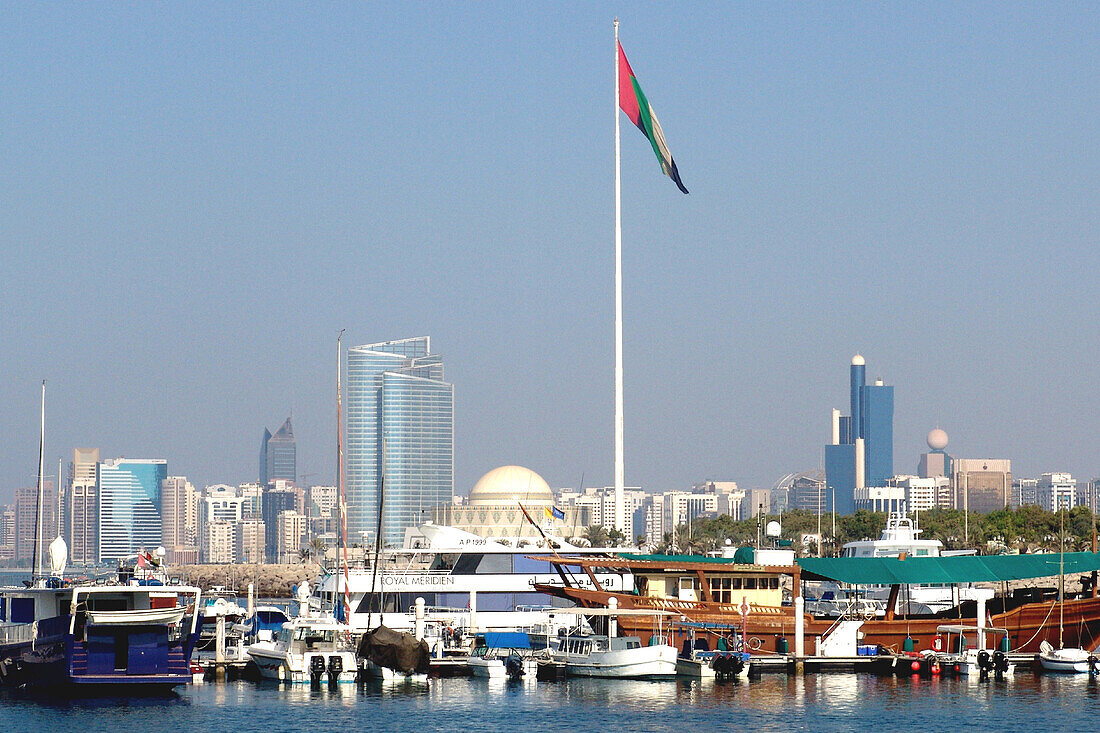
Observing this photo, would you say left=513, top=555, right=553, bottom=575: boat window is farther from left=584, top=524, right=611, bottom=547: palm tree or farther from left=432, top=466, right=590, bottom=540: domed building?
left=584, top=524, right=611, bottom=547: palm tree

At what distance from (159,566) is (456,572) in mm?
18430

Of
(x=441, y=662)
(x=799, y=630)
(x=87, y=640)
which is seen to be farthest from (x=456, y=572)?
(x=87, y=640)

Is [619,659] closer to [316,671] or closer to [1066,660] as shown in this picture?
[316,671]

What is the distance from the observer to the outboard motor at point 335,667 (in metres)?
60.8

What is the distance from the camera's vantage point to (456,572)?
256 ft

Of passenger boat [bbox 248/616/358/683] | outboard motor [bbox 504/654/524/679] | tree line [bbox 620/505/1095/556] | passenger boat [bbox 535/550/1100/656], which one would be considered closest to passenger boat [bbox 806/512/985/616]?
passenger boat [bbox 535/550/1100/656]

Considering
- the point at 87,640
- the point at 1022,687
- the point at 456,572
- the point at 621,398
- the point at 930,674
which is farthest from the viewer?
the point at 621,398

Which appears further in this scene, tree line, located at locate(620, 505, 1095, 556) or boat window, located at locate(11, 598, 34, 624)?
tree line, located at locate(620, 505, 1095, 556)

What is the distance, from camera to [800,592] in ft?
224

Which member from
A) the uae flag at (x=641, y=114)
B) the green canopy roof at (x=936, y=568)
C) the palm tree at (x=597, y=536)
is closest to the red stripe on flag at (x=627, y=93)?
the uae flag at (x=641, y=114)

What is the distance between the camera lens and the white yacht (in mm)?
75750

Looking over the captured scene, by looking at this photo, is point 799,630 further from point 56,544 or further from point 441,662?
point 56,544

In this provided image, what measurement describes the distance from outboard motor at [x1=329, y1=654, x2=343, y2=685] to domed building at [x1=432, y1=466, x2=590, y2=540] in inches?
1295

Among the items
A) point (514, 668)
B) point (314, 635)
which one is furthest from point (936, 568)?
point (314, 635)
